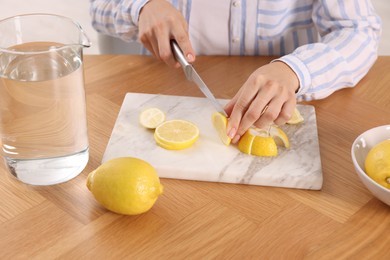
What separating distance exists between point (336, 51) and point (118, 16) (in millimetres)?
616

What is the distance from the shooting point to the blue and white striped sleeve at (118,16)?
1.67 metres

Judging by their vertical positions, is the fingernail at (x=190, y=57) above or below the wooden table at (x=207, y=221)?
above

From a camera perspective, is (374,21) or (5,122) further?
(374,21)

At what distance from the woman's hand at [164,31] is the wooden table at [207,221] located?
0.29m

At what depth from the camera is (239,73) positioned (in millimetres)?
1599

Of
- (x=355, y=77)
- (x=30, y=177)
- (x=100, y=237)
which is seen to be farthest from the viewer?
(x=355, y=77)

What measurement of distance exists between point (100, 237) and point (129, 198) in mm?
82

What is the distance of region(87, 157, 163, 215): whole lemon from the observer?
1.05 meters

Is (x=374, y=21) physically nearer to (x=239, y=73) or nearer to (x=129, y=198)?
(x=239, y=73)

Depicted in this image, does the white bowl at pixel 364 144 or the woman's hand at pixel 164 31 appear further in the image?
the woman's hand at pixel 164 31

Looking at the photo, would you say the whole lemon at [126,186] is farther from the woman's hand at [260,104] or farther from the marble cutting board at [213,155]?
the woman's hand at [260,104]

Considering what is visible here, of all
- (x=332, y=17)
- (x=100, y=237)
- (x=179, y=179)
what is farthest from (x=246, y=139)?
(x=332, y=17)

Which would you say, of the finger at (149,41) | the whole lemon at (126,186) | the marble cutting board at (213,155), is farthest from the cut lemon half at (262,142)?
the finger at (149,41)

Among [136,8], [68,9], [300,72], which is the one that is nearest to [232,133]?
[300,72]
